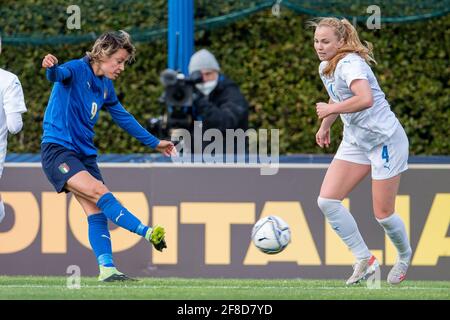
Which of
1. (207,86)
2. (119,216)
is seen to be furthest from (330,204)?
(207,86)

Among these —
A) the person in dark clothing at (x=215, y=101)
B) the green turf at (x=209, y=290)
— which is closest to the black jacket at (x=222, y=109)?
the person in dark clothing at (x=215, y=101)

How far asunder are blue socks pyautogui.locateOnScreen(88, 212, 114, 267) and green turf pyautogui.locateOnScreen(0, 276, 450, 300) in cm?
20

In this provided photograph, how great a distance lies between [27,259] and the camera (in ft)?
41.5

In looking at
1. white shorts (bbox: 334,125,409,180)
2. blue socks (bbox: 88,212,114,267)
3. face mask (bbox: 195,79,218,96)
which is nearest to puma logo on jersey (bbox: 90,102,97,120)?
blue socks (bbox: 88,212,114,267)

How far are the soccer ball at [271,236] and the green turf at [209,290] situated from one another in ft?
0.97

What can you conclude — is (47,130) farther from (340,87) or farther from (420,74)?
(420,74)

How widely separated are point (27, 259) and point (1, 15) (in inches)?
114

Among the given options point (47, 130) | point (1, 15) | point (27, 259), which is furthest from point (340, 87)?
point (1, 15)

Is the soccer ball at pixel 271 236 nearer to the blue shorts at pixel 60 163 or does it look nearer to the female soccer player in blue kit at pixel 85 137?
the female soccer player in blue kit at pixel 85 137

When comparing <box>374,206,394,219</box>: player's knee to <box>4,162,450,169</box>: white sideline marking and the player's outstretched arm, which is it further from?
<box>4,162,450,169</box>: white sideline marking

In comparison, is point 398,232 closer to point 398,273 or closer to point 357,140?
point 398,273

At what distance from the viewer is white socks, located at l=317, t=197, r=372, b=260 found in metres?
9.90

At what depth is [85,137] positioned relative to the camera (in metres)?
9.80

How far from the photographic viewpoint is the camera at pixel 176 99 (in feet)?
40.0
